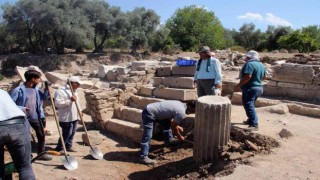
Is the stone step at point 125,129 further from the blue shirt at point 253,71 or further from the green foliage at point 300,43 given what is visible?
the green foliage at point 300,43

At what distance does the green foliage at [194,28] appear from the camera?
3572 centimetres

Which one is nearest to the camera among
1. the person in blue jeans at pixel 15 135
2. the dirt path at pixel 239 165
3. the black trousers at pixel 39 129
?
the person in blue jeans at pixel 15 135

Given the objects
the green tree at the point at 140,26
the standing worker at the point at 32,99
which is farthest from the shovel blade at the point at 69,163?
the green tree at the point at 140,26

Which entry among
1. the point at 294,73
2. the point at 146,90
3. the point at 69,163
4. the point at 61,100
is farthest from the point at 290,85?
the point at 69,163

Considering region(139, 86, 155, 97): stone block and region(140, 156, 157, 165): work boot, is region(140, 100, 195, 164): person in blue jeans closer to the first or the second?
region(140, 156, 157, 165): work boot

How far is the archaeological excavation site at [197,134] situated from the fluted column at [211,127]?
15mm

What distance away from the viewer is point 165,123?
20.3ft

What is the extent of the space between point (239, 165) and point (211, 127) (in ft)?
2.32

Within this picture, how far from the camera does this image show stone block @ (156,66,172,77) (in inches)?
360

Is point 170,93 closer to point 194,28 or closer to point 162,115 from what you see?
point 162,115

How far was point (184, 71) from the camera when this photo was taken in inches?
342

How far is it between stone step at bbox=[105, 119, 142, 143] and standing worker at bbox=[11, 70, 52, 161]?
6.60ft

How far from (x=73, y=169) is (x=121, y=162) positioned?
0.96 meters

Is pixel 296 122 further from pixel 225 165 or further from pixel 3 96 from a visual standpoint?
pixel 3 96
